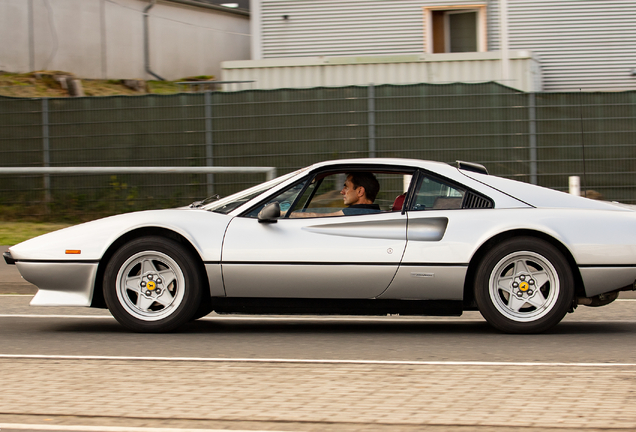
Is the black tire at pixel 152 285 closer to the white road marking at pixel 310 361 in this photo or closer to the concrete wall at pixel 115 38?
the white road marking at pixel 310 361

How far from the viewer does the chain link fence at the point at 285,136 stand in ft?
40.3

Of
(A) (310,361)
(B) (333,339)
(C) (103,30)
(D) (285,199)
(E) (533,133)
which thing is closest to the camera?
(A) (310,361)

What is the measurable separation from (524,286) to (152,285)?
8.67 ft

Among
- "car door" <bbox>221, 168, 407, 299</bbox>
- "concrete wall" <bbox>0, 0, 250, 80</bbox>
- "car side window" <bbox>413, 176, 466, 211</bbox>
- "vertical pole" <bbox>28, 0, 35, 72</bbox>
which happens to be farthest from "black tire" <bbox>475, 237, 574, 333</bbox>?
"vertical pole" <bbox>28, 0, 35, 72</bbox>

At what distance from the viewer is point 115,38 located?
22.3 meters

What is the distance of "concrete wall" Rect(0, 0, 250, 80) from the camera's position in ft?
65.8

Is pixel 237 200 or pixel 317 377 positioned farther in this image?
pixel 237 200

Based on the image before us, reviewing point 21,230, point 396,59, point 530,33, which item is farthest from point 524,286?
point 530,33

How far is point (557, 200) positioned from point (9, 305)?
504 cm

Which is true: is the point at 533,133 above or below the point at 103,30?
below

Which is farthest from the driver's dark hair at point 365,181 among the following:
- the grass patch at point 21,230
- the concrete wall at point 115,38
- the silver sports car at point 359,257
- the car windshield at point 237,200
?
the concrete wall at point 115,38

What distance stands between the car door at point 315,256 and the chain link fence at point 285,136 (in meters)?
6.55

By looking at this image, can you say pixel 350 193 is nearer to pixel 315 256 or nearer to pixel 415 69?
pixel 315 256

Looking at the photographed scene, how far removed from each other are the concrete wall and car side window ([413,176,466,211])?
16469 millimetres
